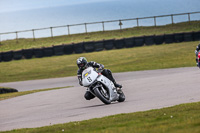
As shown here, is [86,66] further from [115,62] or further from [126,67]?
[115,62]

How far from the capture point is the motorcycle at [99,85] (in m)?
11.7

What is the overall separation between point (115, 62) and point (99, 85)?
→ 62.8ft

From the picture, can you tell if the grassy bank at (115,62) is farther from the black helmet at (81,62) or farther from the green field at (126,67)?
the black helmet at (81,62)

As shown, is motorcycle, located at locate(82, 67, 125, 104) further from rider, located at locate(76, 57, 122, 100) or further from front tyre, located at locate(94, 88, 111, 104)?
rider, located at locate(76, 57, 122, 100)

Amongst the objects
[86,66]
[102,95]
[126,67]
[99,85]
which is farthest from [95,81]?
[126,67]

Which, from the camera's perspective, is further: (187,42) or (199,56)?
(187,42)

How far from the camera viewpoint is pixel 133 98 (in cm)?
1307

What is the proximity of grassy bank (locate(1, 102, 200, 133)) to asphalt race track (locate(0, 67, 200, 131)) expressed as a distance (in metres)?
0.91

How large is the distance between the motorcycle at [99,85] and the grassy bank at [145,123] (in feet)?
7.55

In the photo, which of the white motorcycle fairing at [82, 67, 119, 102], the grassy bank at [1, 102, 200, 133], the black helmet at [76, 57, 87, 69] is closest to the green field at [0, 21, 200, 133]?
the grassy bank at [1, 102, 200, 133]

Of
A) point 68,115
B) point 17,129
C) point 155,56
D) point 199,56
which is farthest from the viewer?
point 155,56

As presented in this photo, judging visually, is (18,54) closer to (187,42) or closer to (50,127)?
(187,42)

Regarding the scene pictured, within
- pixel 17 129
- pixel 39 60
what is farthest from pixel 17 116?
pixel 39 60

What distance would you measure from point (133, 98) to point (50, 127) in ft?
14.5
